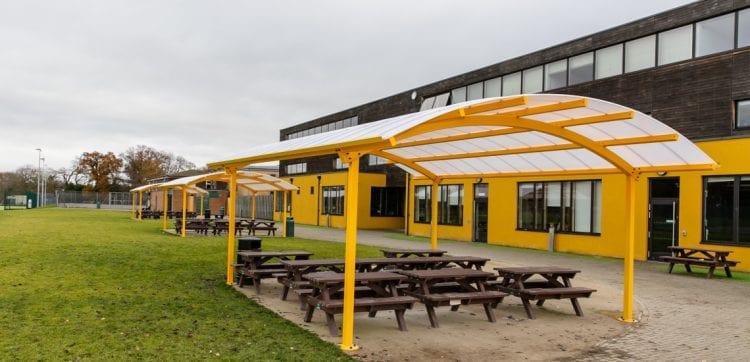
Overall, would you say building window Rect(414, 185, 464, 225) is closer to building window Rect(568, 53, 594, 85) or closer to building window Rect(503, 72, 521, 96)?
building window Rect(503, 72, 521, 96)

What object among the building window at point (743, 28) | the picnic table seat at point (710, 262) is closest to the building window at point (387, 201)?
the building window at point (743, 28)

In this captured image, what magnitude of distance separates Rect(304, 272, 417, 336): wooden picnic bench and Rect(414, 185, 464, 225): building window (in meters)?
18.1

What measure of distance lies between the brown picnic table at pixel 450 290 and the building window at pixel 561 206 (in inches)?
475

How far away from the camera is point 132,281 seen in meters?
10.1

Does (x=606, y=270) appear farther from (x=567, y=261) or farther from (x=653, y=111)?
(x=653, y=111)

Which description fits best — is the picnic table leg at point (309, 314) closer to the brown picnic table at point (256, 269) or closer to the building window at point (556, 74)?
the brown picnic table at point (256, 269)

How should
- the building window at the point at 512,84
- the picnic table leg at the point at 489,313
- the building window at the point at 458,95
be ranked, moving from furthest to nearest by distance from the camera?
the building window at the point at 458,95, the building window at the point at 512,84, the picnic table leg at the point at 489,313

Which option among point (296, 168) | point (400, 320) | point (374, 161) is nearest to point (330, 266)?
point (400, 320)

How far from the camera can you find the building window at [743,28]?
51.1 feet

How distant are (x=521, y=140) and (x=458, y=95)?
19.7 m

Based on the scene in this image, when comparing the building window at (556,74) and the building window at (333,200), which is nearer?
the building window at (556,74)

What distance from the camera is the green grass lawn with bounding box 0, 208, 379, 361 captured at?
5.85 metres

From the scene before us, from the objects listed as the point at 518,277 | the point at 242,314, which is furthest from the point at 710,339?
the point at 242,314

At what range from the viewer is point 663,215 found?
17109 millimetres
